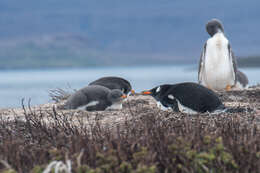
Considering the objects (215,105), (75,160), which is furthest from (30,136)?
(215,105)

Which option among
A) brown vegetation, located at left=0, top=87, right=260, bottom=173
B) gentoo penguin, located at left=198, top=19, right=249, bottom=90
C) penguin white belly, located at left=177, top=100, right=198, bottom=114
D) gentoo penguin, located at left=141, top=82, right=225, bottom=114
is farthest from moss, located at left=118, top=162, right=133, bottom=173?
gentoo penguin, located at left=198, top=19, right=249, bottom=90

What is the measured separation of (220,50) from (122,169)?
768 centimetres

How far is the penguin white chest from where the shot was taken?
31.8 ft

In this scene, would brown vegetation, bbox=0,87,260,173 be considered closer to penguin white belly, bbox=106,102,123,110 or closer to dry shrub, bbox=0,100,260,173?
dry shrub, bbox=0,100,260,173

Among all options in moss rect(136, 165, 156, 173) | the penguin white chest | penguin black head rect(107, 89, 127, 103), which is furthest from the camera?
the penguin white chest

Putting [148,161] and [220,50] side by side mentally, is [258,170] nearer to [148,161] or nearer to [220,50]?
[148,161]

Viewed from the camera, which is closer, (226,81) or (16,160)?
(16,160)

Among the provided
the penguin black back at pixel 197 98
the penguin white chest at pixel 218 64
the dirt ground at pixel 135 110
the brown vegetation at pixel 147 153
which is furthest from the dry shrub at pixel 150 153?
the penguin white chest at pixel 218 64

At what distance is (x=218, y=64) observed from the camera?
32.1 feet

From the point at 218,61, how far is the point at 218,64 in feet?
0.24

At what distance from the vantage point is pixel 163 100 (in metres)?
5.62

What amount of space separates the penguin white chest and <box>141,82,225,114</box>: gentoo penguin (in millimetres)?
4322

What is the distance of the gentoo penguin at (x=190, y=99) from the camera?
516 cm

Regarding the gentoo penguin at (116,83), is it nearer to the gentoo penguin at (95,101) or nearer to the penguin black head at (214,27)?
the gentoo penguin at (95,101)
